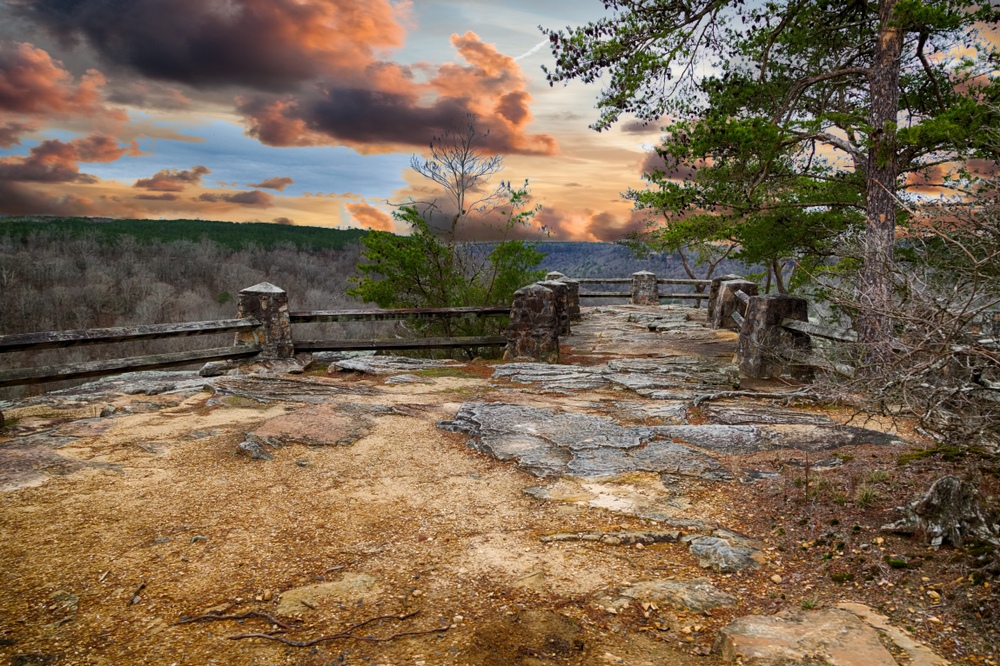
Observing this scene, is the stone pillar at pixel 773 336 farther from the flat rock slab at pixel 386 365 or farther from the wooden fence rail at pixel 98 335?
the wooden fence rail at pixel 98 335

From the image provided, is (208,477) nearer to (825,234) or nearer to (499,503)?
(499,503)

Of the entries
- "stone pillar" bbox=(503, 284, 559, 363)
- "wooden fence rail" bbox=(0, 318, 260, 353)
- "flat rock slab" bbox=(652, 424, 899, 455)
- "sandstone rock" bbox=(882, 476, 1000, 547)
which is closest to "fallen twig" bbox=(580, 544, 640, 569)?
"sandstone rock" bbox=(882, 476, 1000, 547)

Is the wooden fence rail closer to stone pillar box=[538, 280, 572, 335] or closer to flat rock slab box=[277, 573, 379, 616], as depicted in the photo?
flat rock slab box=[277, 573, 379, 616]

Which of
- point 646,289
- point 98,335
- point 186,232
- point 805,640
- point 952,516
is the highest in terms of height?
point 186,232

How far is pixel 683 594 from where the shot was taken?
2.61m

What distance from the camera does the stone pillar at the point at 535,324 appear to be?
9.05 meters

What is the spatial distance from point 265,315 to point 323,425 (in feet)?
12.6

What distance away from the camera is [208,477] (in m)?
4.05

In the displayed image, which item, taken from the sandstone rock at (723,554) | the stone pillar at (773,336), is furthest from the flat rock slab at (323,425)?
the stone pillar at (773,336)

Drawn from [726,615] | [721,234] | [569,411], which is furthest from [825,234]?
[726,615]

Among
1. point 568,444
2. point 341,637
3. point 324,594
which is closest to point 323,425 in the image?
point 568,444

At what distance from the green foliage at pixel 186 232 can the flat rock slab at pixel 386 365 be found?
50851 mm

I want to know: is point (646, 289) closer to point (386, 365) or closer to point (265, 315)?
point (386, 365)

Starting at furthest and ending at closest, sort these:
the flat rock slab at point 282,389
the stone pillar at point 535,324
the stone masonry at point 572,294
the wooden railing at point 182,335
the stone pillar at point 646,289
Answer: the stone pillar at point 646,289, the stone masonry at point 572,294, the stone pillar at point 535,324, the flat rock slab at point 282,389, the wooden railing at point 182,335
